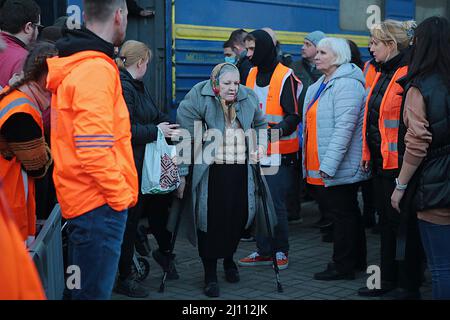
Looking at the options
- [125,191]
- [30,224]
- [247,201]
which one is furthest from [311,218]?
[125,191]

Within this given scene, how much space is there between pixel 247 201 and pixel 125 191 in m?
2.29

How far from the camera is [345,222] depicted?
574 cm

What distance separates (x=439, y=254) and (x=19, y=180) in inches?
94.0

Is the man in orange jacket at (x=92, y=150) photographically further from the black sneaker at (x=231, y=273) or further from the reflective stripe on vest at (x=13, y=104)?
the black sneaker at (x=231, y=273)

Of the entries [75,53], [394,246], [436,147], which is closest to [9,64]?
[75,53]

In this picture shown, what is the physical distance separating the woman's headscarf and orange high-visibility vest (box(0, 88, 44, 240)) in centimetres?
174

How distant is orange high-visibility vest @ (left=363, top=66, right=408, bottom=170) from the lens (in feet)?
16.6

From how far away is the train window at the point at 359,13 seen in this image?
9609 millimetres

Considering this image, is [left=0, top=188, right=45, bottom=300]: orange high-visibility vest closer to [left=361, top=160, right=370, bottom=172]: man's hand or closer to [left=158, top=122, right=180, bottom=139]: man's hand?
[left=158, top=122, right=180, bottom=139]: man's hand

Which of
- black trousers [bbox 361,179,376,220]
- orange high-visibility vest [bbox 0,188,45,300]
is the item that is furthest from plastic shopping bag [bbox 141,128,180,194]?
orange high-visibility vest [bbox 0,188,45,300]

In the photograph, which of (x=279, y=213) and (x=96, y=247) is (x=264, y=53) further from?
(x=96, y=247)

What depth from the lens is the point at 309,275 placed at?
6.04 m

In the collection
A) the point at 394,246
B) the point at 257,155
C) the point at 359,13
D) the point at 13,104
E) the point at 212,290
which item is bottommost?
the point at 212,290

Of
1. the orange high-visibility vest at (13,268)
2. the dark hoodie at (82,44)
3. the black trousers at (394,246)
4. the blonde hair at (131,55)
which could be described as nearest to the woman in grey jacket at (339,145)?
the black trousers at (394,246)
